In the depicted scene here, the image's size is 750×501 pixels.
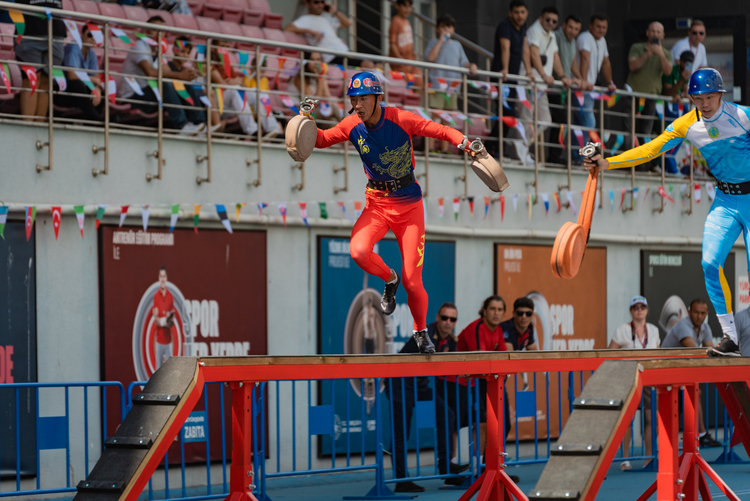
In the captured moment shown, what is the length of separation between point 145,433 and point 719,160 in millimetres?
4512

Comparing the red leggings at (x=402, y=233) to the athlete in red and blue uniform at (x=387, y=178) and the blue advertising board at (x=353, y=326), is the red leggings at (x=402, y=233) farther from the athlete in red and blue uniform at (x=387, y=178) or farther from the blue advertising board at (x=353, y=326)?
the blue advertising board at (x=353, y=326)

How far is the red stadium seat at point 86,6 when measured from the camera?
1192 centimetres

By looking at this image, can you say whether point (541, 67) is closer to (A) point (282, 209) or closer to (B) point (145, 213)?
(A) point (282, 209)

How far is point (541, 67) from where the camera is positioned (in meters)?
14.0

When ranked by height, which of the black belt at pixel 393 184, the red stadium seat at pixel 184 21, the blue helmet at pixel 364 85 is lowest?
the black belt at pixel 393 184

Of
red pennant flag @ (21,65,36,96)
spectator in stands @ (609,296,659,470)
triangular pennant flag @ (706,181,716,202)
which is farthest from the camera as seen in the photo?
triangular pennant flag @ (706,181,716,202)

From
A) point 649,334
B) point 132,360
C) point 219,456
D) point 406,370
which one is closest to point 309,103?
point 406,370

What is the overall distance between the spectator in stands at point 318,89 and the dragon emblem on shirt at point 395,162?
447 cm

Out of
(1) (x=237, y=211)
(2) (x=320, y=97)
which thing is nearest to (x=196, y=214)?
(1) (x=237, y=211)

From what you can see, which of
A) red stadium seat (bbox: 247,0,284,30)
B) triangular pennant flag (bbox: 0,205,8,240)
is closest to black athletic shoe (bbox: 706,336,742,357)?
triangular pennant flag (bbox: 0,205,8,240)

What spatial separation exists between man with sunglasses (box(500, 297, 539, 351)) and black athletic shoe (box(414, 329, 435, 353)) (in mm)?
3255

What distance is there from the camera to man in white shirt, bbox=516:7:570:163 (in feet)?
45.8

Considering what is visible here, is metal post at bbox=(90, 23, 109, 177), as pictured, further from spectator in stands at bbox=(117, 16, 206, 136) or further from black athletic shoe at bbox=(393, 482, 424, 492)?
black athletic shoe at bbox=(393, 482, 424, 492)

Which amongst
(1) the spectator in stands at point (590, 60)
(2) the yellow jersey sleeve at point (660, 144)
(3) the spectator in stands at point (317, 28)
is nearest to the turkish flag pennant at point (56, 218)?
(3) the spectator in stands at point (317, 28)
